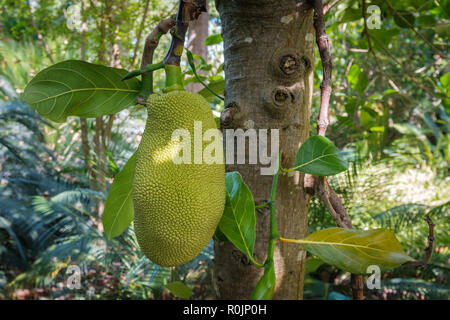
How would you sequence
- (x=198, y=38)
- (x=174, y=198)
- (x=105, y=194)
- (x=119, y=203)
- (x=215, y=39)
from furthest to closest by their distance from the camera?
1. (x=198, y=38)
2. (x=105, y=194)
3. (x=215, y=39)
4. (x=119, y=203)
5. (x=174, y=198)

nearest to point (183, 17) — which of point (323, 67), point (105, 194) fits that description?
point (323, 67)

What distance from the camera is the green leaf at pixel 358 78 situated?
0.75m

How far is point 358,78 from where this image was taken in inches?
30.2

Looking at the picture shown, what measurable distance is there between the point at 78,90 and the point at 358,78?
637mm

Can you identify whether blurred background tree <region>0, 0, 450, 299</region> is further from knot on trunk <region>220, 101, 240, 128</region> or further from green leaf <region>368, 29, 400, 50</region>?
knot on trunk <region>220, 101, 240, 128</region>

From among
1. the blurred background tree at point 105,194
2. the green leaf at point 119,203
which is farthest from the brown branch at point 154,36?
the blurred background tree at point 105,194

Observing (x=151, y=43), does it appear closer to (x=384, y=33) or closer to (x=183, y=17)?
(x=183, y=17)

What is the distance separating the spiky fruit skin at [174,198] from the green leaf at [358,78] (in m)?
0.59

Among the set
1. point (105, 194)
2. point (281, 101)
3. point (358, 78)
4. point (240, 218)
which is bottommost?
point (105, 194)

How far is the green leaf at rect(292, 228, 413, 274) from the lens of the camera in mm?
249

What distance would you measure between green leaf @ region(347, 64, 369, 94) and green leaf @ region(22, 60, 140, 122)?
0.58 metres

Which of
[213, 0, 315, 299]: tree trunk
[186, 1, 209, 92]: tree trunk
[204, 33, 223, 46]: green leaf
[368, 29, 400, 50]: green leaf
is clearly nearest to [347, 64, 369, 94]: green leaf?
[368, 29, 400, 50]: green leaf

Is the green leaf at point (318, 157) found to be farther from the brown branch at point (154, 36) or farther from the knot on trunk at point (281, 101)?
the brown branch at point (154, 36)
